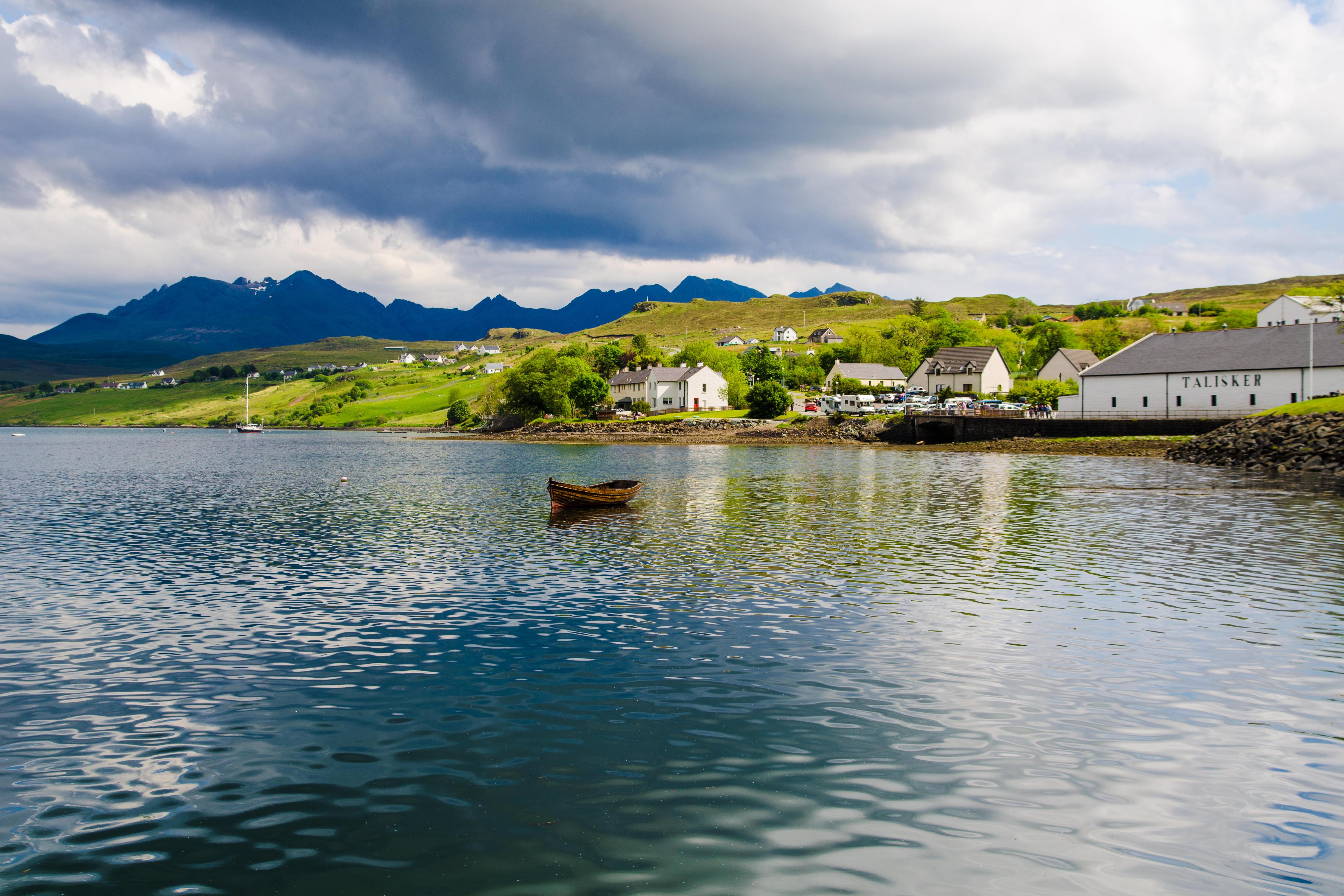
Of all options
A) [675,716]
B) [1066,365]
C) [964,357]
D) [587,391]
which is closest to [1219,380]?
[1066,365]

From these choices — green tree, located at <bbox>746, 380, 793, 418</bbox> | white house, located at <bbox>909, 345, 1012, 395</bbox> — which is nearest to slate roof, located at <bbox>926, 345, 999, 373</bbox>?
white house, located at <bbox>909, 345, 1012, 395</bbox>

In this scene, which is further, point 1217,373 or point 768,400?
point 768,400

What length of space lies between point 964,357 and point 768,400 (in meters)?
53.2

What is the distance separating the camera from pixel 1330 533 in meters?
33.2

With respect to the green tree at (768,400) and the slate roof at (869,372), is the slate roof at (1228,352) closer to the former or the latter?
the green tree at (768,400)

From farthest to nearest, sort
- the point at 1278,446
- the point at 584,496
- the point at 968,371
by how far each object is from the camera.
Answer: the point at 968,371, the point at 1278,446, the point at 584,496

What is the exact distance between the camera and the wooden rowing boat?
43.4 m

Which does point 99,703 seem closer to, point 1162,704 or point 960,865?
point 960,865

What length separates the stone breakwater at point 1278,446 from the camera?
63.4 m

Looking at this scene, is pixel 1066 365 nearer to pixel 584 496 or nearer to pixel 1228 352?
pixel 1228 352

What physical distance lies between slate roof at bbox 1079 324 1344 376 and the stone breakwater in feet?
81.0

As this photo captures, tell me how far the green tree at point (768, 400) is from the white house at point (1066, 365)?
5450cm

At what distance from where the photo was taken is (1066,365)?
165 meters

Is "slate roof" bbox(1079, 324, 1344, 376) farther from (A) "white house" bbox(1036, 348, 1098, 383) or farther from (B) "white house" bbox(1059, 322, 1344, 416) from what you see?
(A) "white house" bbox(1036, 348, 1098, 383)
